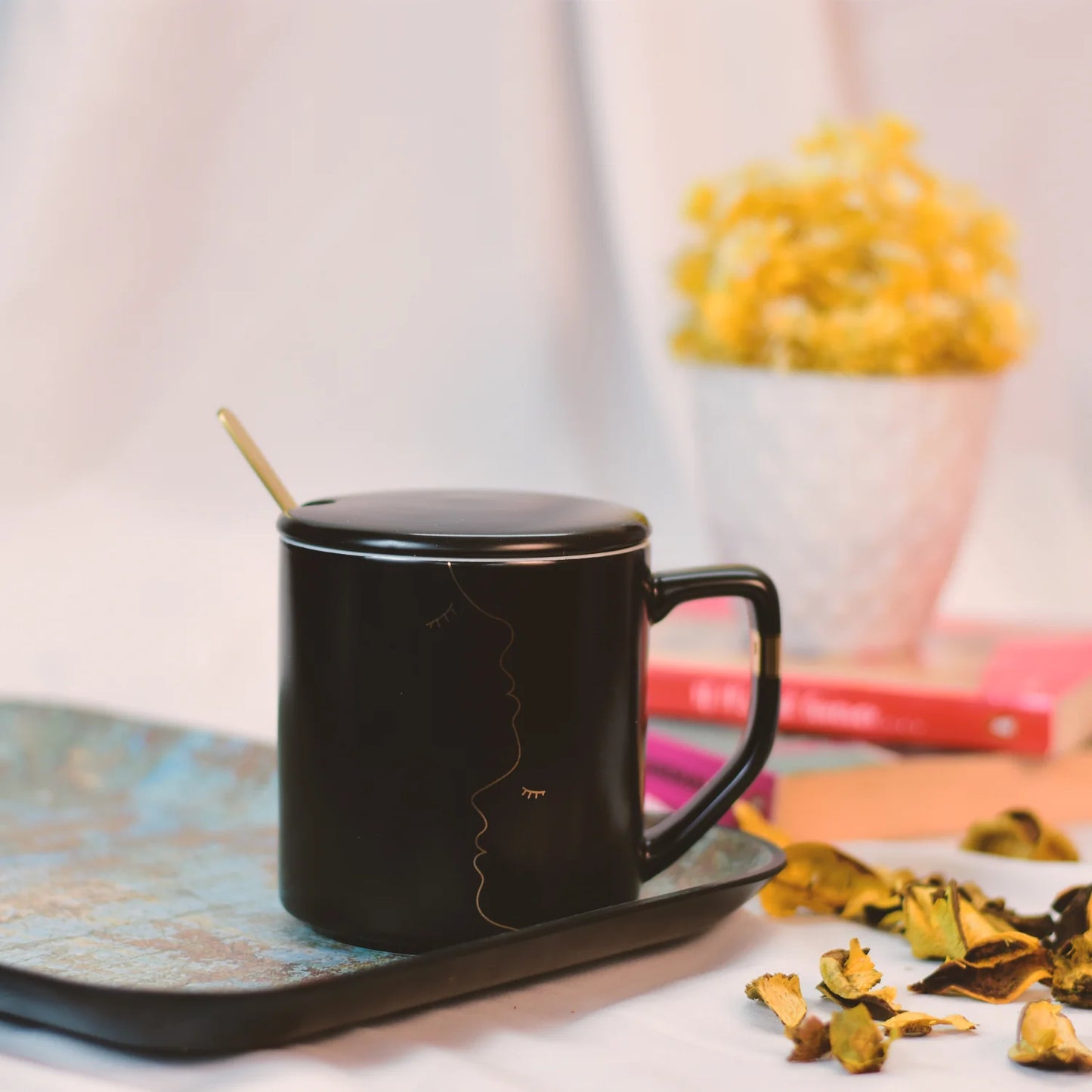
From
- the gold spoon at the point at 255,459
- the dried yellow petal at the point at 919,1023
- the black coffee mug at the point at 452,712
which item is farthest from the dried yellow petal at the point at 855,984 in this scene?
the gold spoon at the point at 255,459

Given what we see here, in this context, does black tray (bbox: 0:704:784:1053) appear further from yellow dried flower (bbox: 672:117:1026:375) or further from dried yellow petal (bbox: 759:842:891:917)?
yellow dried flower (bbox: 672:117:1026:375)

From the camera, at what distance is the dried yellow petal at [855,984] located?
73 cm

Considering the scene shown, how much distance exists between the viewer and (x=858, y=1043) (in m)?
0.68

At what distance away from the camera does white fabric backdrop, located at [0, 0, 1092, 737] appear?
5.51 ft

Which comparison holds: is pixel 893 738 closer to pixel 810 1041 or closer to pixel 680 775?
pixel 680 775

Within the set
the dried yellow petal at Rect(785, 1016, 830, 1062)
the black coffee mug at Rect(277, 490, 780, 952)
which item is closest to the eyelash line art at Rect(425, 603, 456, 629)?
the black coffee mug at Rect(277, 490, 780, 952)

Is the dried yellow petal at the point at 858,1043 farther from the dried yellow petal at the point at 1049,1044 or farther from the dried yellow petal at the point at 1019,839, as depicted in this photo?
the dried yellow petal at the point at 1019,839

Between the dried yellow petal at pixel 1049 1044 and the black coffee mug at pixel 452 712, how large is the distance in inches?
7.6

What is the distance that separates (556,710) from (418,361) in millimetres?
1127

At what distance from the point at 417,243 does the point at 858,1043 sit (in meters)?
1.28

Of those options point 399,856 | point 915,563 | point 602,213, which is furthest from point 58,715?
point 602,213

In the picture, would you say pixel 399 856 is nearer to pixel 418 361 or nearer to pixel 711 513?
pixel 711 513

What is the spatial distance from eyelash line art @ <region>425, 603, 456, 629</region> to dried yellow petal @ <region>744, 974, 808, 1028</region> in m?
0.22

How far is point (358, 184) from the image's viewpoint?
179 centimetres
